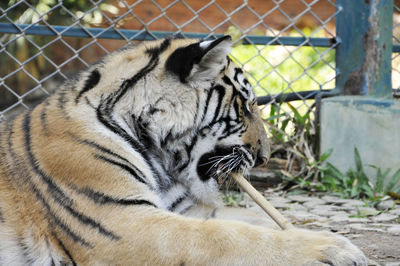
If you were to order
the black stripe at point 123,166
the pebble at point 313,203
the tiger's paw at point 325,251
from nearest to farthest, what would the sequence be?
the tiger's paw at point 325,251, the black stripe at point 123,166, the pebble at point 313,203

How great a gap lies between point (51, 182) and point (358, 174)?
94.4 inches

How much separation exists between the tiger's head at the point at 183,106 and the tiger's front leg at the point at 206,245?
416mm

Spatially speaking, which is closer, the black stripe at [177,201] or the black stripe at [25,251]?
the black stripe at [25,251]

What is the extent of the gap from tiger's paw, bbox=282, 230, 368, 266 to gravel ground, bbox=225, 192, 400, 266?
426 mm

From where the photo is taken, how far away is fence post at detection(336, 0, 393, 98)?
13.7 feet

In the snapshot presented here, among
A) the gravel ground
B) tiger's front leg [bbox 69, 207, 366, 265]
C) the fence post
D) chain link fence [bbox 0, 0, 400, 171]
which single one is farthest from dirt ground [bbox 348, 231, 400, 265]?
the fence post

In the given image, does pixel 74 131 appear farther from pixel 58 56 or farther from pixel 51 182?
pixel 58 56

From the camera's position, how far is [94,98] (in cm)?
242

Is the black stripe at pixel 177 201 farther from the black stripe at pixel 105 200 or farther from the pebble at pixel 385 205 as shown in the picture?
the pebble at pixel 385 205

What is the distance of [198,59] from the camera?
2.40m

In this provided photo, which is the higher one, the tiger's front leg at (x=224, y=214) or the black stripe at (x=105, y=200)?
the black stripe at (x=105, y=200)

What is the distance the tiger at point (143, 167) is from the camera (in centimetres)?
204

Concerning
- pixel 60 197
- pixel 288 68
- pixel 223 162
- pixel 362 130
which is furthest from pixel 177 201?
pixel 288 68

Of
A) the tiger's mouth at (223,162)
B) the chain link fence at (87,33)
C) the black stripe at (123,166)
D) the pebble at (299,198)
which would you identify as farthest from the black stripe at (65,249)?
the pebble at (299,198)
